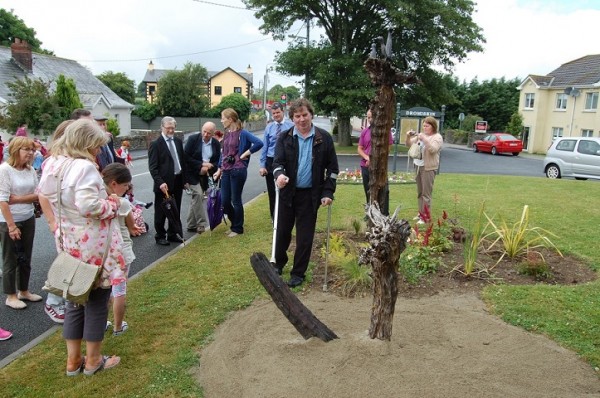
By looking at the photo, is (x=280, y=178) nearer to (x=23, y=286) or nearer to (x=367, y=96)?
(x=23, y=286)

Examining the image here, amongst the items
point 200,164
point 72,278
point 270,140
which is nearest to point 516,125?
point 270,140

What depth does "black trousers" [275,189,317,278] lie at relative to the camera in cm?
526

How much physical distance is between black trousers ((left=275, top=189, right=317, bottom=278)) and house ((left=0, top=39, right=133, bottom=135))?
26.8m

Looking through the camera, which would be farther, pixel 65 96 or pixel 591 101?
pixel 591 101

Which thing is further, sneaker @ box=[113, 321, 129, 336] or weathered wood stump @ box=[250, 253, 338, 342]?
sneaker @ box=[113, 321, 129, 336]

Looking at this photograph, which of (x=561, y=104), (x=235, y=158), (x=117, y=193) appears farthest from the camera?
(x=561, y=104)

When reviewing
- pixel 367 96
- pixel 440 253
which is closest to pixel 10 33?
pixel 367 96

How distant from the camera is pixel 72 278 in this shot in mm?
3271

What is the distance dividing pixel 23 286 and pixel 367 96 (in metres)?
25.0

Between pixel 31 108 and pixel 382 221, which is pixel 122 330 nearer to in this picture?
pixel 382 221

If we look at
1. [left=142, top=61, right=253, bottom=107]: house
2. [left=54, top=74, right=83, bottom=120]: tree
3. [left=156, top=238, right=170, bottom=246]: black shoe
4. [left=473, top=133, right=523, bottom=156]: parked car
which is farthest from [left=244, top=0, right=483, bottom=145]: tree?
[left=142, top=61, right=253, bottom=107]: house

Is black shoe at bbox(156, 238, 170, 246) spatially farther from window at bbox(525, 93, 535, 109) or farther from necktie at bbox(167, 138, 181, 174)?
window at bbox(525, 93, 535, 109)

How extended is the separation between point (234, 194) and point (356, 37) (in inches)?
1063

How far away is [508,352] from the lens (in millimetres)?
3781
